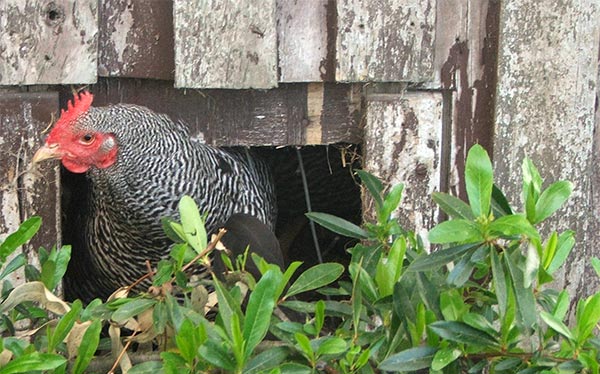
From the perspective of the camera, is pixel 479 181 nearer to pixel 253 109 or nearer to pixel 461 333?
pixel 461 333

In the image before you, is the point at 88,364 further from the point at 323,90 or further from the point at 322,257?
the point at 322,257

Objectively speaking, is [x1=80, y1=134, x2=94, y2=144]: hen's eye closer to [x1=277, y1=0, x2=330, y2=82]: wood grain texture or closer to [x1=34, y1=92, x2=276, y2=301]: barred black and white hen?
[x1=34, y1=92, x2=276, y2=301]: barred black and white hen

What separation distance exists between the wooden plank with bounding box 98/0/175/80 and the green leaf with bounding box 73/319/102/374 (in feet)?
3.30

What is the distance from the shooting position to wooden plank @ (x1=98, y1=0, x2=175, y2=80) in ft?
7.45

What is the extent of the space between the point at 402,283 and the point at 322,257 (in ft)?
7.37

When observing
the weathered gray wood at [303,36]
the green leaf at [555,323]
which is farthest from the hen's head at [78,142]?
the green leaf at [555,323]

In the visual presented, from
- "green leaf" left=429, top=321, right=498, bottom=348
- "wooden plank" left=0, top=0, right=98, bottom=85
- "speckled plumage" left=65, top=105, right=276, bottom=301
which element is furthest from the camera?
"speckled plumage" left=65, top=105, right=276, bottom=301

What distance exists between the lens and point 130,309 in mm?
1463

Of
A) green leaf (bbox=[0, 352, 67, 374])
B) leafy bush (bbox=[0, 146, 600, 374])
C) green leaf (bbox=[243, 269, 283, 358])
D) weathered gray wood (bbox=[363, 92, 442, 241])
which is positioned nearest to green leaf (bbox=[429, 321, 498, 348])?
leafy bush (bbox=[0, 146, 600, 374])

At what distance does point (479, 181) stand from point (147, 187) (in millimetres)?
1252

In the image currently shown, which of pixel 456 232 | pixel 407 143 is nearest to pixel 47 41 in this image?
pixel 407 143

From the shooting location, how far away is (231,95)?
2.41 metres

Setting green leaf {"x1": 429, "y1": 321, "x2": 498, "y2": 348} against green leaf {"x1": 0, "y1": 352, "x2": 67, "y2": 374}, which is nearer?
green leaf {"x1": 0, "y1": 352, "x2": 67, "y2": 374}

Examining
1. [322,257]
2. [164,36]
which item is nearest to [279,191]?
[322,257]
